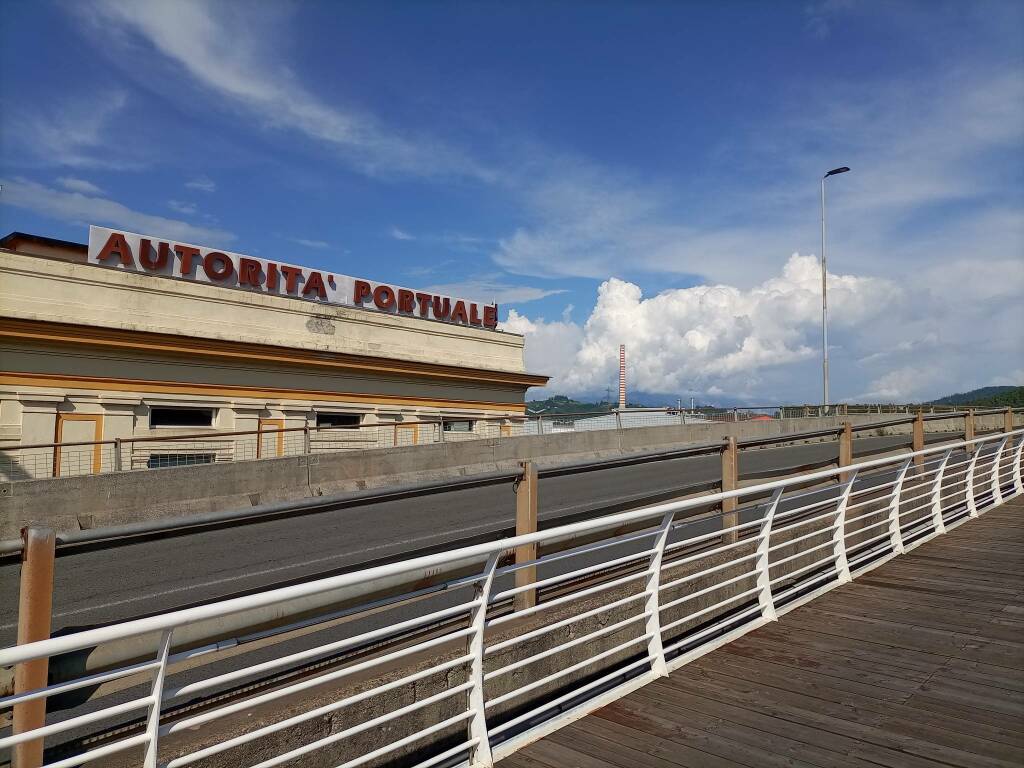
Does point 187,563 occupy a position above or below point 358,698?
below

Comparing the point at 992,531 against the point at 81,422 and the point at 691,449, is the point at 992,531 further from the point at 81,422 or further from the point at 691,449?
the point at 81,422

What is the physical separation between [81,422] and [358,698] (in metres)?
20.5

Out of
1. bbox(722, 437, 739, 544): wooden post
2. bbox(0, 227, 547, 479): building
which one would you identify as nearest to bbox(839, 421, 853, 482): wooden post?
bbox(722, 437, 739, 544): wooden post

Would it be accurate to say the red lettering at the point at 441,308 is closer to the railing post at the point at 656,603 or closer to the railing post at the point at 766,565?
the railing post at the point at 766,565

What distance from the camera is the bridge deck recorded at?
3832mm

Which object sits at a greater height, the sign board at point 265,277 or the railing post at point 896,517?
the sign board at point 265,277

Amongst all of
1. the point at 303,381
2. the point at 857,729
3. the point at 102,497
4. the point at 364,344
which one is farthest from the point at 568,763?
the point at 364,344

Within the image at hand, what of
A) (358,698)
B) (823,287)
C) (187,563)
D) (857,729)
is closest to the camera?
(358,698)

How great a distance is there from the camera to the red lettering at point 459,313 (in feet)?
108

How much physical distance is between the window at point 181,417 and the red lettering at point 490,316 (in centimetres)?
1469

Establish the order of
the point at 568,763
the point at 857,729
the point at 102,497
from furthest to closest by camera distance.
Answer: the point at 102,497, the point at 857,729, the point at 568,763

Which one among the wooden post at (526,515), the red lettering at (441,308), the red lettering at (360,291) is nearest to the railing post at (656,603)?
the wooden post at (526,515)

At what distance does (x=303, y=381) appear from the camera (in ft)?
83.1

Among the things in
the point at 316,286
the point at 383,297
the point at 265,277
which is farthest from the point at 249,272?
the point at 383,297
